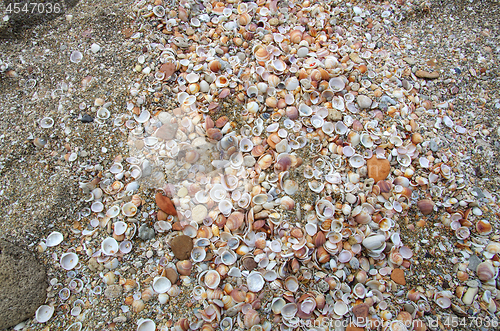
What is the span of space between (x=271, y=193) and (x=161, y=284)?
1.03m

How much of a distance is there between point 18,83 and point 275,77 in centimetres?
239

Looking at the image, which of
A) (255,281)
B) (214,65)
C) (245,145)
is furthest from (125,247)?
(214,65)

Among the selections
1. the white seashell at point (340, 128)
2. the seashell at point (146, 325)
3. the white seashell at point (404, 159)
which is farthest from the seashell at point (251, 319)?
the white seashell at point (404, 159)

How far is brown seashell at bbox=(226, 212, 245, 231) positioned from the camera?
201cm

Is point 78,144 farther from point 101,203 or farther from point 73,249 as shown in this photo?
point 73,249

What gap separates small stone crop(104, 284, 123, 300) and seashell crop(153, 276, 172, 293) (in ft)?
0.80

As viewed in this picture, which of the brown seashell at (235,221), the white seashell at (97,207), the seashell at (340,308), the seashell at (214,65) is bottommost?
the seashell at (340,308)

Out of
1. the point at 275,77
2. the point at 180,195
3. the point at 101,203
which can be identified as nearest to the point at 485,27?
the point at 275,77

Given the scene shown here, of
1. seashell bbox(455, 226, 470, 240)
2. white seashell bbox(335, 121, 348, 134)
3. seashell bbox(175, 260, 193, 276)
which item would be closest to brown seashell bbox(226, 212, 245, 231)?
seashell bbox(175, 260, 193, 276)

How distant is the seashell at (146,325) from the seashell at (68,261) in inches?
25.2

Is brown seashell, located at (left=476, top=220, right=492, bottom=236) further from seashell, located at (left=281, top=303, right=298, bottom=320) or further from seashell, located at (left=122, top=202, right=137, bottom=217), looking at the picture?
seashell, located at (left=122, top=202, right=137, bottom=217)

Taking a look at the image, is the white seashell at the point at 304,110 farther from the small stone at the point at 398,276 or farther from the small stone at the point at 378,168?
the small stone at the point at 398,276

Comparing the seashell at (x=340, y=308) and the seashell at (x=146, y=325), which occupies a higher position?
the seashell at (x=340, y=308)

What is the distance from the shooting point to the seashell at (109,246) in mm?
1947
